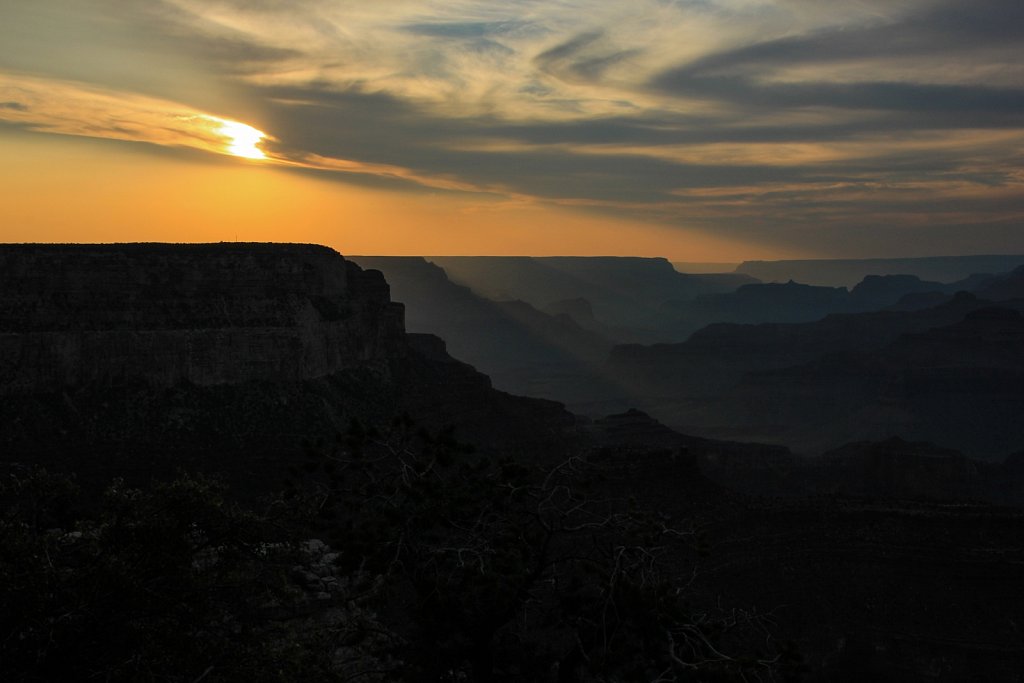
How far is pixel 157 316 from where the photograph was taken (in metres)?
65.0

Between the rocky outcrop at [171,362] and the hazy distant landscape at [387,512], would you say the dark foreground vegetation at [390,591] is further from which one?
→ the rocky outcrop at [171,362]

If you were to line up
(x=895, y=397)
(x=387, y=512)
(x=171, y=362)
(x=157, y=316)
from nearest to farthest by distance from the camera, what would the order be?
(x=387, y=512), (x=171, y=362), (x=157, y=316), (x=895, y=397)

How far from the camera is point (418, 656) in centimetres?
2230

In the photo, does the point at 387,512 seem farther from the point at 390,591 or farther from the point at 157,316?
the point at 157,316

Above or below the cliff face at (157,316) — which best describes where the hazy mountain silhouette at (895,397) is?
below

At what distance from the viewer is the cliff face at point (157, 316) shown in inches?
2436

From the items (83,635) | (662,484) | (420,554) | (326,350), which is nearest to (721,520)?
(662,484)

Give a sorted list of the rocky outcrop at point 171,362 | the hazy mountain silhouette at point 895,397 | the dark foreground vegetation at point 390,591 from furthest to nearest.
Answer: the hazy mountain silhouette at point 895,397 → the rocky outcrop at point 171,362 → the dark foreground vegetation at point 390,591

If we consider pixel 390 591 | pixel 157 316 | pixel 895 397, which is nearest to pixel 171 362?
pixel 157 316

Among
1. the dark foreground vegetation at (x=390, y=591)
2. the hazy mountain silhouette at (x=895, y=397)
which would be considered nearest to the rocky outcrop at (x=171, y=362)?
the dark foreground vegetation at (x=390, y=591)

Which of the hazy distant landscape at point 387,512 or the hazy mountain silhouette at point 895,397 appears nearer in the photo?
the hazy distant landscape at point 387,512

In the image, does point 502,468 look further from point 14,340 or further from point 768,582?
point 14,340

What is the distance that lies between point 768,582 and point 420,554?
33.8 m

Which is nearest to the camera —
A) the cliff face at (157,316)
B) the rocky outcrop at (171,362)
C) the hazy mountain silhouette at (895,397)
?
the rocky outcrop at (171,362)
